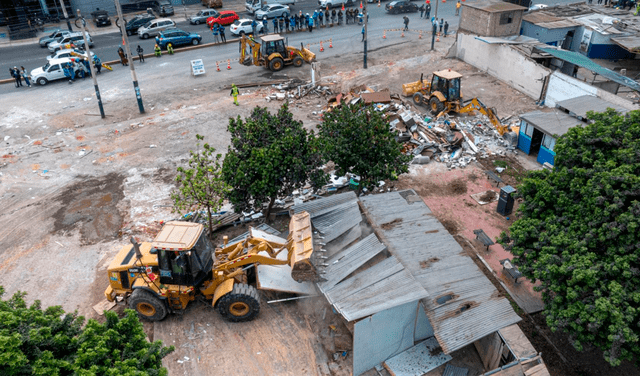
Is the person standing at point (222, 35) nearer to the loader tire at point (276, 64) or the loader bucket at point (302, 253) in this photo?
the loader tire at point (276, 64)

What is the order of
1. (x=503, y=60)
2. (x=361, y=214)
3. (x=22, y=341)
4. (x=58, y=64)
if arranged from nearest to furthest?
(x=22, y=341) < (x=361, y=214) < (x=503, y=60) < (x=58, y=64)

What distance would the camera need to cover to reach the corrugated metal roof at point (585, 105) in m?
17.3

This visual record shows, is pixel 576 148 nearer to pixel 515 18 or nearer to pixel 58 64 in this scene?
pixel 515 18

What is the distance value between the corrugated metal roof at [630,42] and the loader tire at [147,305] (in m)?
27.6

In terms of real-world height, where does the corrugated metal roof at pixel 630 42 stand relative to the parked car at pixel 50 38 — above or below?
below

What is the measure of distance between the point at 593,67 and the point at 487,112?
6154 mm

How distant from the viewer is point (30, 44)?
35062 mm

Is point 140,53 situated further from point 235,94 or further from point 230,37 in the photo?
point 235,94

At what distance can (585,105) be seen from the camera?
58.1 ft

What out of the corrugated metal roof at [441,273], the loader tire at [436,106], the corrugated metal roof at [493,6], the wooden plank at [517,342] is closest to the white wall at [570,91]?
the loader tire at [436,106]

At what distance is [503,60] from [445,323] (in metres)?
20.4

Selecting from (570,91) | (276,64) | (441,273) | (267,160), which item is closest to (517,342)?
(441,273)

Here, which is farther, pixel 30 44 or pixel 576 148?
pixel 30 44

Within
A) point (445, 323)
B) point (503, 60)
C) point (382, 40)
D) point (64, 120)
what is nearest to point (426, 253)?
point (445, 323)
